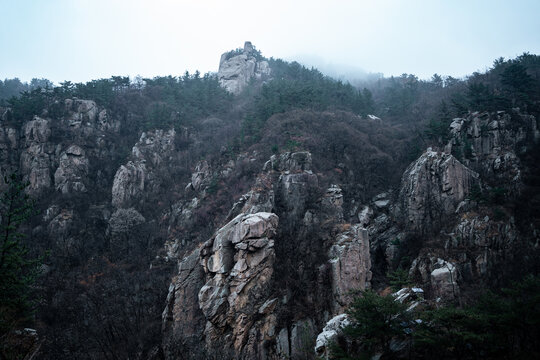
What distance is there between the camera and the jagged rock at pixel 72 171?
3981cm

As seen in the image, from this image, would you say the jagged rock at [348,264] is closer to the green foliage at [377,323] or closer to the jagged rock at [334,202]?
the jagged rock at [334,202]

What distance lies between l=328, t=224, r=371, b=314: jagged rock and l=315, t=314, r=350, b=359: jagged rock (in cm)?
852

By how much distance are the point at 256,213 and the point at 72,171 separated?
33266 millimetres

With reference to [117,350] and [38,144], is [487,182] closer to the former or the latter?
[117,350]

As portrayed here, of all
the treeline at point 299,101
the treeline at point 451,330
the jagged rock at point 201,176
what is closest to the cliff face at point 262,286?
the treeline at point 451,330

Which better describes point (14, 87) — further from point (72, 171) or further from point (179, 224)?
point (179, 224)

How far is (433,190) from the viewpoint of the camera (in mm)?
28516

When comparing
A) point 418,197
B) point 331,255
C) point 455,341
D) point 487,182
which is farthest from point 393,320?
point 487,182

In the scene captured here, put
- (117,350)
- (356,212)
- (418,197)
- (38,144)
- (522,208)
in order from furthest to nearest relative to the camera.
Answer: (38,144)
(356,212)
(418,197)
(522,208)
(117,350)

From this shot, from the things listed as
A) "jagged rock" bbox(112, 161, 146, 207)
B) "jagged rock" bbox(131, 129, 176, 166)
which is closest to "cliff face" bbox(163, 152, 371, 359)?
"jagged rock" bbox(112, 161, 146, 207)

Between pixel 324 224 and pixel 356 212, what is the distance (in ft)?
24.2

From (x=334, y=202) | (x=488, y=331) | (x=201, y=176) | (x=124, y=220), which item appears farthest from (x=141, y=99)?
(x=488, y=331)

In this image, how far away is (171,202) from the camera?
128 feet

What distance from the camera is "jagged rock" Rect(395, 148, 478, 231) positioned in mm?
27391
